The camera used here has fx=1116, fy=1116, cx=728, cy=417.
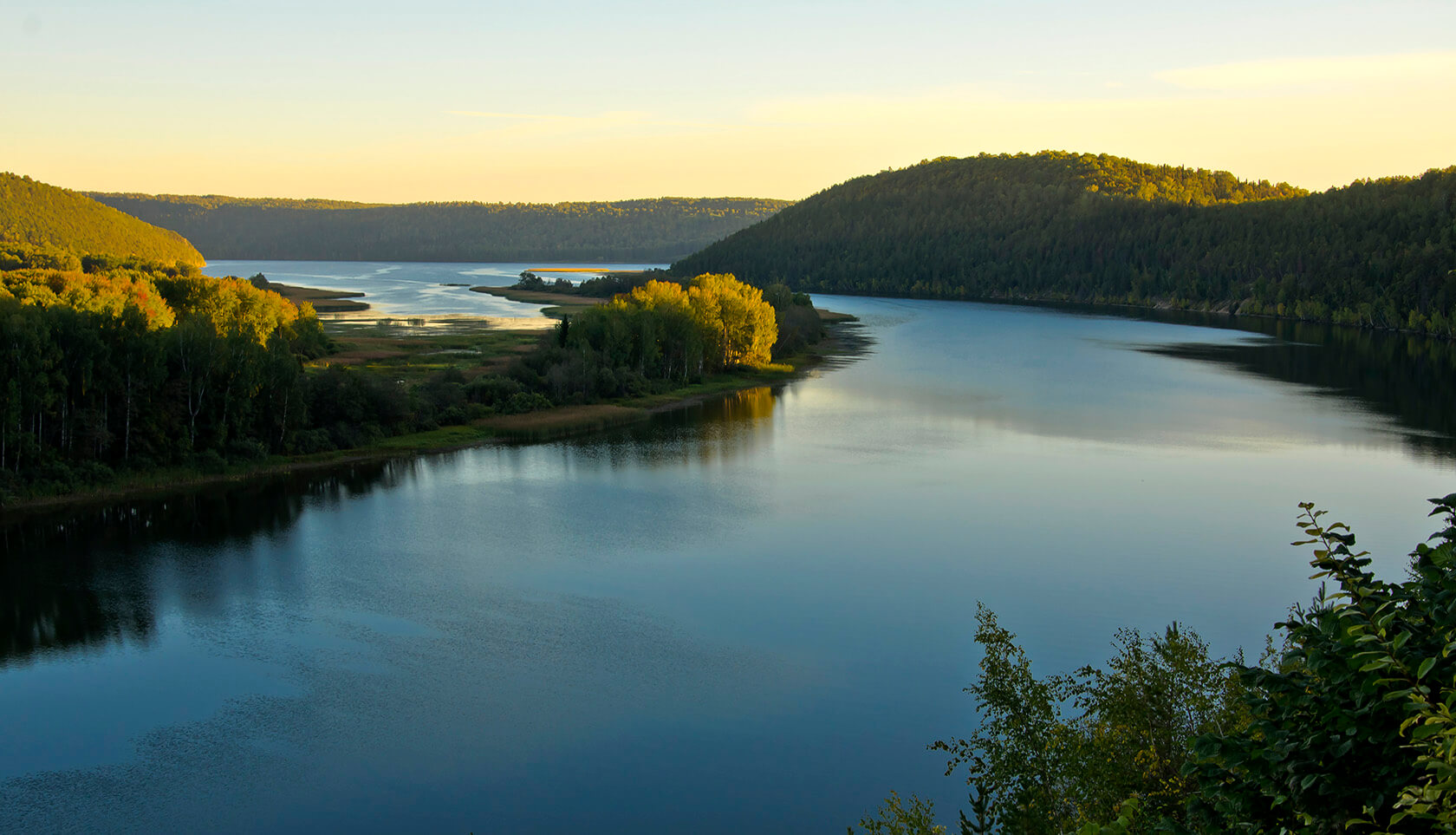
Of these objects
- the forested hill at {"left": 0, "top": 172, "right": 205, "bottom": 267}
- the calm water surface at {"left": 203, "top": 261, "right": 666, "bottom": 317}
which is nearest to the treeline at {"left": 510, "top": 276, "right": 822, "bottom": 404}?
the calm water surface at {"left": 203, "top": 261, "right": 666, "bottom": 317}

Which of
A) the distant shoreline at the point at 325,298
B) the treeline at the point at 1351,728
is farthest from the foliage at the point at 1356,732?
the distant shoreline at the point at 325,298

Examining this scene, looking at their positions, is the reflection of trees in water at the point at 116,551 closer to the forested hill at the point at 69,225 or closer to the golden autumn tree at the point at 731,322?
the golden autumn tree at the point at 731,322

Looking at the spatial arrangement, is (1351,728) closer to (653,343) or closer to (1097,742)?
(1097,742)

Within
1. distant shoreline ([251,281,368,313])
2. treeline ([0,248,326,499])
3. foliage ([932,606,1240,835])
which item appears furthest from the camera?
distant shoreline ([251,281,368,313])

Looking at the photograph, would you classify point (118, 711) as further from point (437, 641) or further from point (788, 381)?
point (788, 381)

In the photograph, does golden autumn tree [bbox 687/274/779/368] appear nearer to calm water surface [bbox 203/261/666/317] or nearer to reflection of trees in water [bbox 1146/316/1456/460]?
reflection of trees in water [bbox 1146/316/1456/460]

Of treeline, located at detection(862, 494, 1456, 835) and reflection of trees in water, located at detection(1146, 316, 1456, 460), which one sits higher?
treeline, located at detection(862, 494, 1456, 835)
